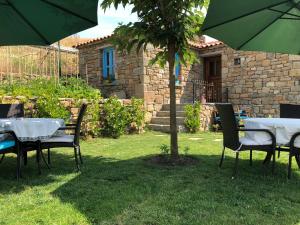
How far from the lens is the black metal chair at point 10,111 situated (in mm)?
5089

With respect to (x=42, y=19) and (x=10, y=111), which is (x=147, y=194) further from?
(x=10, y=111)

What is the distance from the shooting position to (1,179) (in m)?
3.99

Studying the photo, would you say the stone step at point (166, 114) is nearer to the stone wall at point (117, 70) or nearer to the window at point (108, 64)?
the stone wall at point (117, 70)

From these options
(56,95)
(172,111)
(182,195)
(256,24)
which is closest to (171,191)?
(182,195)

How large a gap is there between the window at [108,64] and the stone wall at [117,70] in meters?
0.17

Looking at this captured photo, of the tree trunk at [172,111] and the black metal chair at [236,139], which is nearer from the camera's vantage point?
the black metal chair at [236,139]

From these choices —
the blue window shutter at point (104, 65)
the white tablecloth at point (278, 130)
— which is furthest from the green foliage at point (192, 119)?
the white tablecloth at point (278, 130)

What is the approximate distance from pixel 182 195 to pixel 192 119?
639 centimetres

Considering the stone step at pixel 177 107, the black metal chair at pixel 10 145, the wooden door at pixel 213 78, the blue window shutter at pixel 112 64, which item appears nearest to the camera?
the black metal chair at pixel 10 145

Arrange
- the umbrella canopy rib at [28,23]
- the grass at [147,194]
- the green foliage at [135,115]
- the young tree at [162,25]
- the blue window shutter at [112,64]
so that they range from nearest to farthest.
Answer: the grass at [147,194], the umbrella canopy rib at [28,23], the young tree at [162,25], the green foliage at [135,115], the blue window shutter at [112,64]

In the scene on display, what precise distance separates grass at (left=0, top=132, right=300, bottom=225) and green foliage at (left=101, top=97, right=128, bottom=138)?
3.33 metres

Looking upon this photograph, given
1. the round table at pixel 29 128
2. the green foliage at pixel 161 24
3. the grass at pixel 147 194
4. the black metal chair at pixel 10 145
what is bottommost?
the grass at pixel 147 194

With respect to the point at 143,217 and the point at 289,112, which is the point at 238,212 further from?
the point at 289,112

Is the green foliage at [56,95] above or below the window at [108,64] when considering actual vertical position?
below
